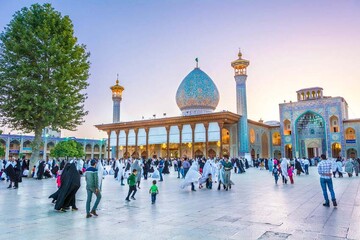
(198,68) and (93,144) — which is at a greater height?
(198,68)

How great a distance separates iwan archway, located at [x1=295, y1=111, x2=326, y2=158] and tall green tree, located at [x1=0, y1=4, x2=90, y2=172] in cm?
3052

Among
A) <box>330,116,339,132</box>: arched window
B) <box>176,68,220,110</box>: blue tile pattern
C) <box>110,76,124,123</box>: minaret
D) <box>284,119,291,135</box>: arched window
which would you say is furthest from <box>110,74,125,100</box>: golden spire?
<box>330,116,339,132</box>: arched window

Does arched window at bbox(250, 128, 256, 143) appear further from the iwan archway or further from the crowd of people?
the crowd of people

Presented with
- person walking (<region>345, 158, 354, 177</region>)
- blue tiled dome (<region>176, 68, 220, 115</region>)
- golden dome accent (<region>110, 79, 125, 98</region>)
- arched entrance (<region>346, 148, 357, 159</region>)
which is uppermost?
golden dome accent (<region>110, 79, 125, 98</region>)

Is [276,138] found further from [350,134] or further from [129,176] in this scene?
[129,176]

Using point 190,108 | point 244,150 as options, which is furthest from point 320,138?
point 190,108

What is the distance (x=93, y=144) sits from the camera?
62469mm

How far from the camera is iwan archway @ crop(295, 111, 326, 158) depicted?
36.9 m

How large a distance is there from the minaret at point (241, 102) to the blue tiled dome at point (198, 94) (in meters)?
3.45

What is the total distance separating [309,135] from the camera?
3778 centimetres

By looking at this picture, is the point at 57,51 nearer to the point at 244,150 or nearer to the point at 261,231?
the point at 261,231

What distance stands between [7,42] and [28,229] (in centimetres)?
1254

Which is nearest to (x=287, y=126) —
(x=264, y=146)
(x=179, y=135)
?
(x=264, y=146)

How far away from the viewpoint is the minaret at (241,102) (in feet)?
98.4
